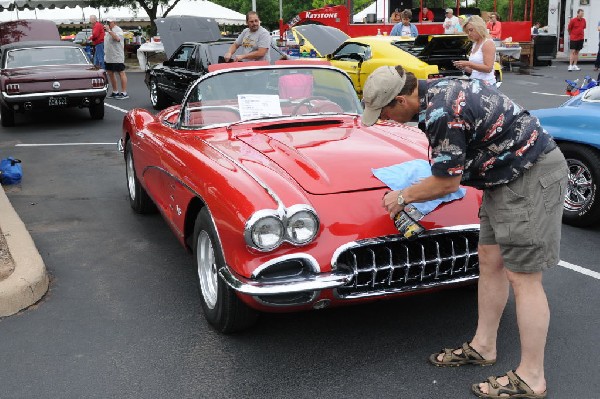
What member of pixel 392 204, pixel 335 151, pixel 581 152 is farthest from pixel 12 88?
pixel 392 204

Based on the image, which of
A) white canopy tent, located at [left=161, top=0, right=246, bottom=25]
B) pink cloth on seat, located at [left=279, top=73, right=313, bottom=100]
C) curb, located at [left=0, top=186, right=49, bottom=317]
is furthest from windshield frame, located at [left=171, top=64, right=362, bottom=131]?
white canopy tent, located at [left=161, top=0, right=246, bottom=25]

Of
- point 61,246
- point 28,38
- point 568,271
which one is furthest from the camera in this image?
point 28,38

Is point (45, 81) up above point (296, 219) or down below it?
above

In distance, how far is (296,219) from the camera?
323cm

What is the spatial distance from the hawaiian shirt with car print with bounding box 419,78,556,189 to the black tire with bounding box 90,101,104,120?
1038 centimetres

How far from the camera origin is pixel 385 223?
3.33 meters

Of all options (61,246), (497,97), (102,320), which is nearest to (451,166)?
(497,97)

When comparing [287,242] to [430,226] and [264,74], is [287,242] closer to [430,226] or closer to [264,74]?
[430,226]

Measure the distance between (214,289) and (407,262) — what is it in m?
1.17

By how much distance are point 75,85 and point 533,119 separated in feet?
33.2

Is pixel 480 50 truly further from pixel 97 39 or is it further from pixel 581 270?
pixel 97 39

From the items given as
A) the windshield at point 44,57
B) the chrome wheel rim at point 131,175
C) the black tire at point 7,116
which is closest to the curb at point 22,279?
the chrome wheel rim at point 131,175

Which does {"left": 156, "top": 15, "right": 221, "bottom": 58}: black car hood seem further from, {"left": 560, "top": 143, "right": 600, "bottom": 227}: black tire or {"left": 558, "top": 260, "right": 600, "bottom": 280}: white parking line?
{"left": 558, "top": 260, "right": 600, "bottom": 280}: white parking line

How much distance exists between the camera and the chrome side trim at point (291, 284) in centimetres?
312
